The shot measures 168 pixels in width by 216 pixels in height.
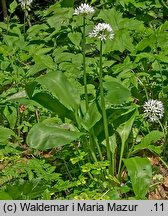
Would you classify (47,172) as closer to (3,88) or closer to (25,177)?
(25,177)

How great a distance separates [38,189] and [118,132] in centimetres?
77

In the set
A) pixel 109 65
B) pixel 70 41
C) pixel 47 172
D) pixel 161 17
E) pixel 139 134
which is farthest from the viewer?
pixel 161 17

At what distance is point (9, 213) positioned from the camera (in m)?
2.48

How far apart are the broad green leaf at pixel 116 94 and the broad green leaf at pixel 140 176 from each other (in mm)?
388

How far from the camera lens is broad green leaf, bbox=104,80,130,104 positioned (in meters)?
3.13

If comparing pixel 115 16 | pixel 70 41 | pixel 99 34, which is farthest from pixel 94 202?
pixel 70 41

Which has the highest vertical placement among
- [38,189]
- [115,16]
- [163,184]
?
[115,16]

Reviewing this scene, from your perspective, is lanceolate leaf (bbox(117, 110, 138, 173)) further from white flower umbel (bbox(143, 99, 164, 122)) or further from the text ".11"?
the text ".11"

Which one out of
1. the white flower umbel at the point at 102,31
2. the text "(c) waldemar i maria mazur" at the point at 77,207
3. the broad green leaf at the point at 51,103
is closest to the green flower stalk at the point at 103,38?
the white flower umbel at the point at 102,31

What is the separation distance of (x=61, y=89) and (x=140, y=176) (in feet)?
2.28

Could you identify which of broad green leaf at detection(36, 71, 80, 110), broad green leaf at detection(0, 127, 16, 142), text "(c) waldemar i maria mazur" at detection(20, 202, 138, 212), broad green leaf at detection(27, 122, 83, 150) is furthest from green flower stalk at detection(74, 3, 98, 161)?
text "(c) waldemar i maria mazur" at detection(20, 202, 138, 212)

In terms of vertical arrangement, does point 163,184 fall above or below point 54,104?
below

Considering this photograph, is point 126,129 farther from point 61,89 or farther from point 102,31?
point 102,31

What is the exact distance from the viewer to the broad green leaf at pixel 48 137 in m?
2.93
